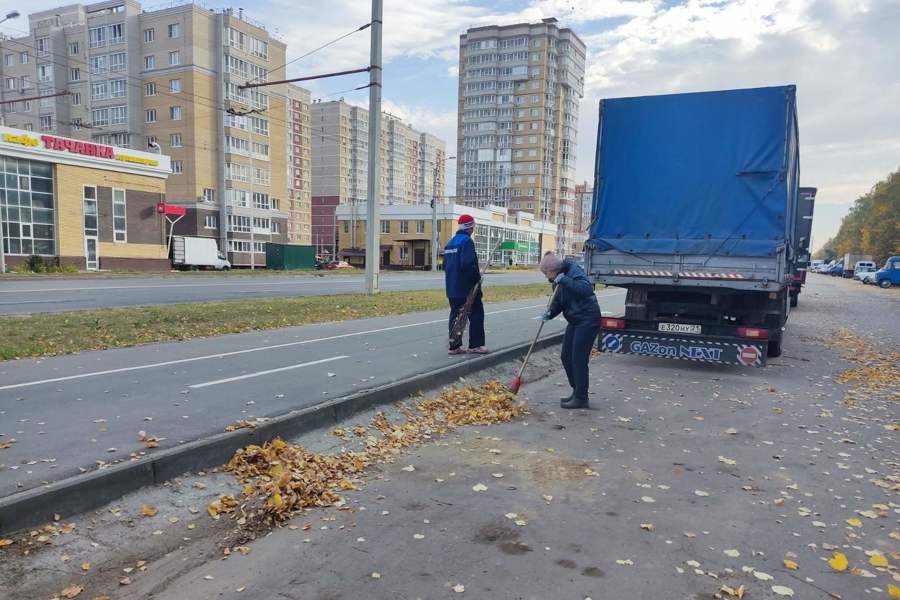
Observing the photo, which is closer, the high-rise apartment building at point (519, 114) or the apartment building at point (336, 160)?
the high-rise apartment building at point (519, 114)

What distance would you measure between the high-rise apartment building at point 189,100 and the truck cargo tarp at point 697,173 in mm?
54130

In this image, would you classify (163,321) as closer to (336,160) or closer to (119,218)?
(119,218)

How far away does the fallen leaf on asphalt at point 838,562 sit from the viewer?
333 centimetres

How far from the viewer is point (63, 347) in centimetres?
877

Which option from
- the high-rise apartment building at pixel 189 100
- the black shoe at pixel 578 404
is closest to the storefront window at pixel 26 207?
the high-rise apartment building at pixel 189 100

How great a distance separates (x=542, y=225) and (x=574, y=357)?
320ft

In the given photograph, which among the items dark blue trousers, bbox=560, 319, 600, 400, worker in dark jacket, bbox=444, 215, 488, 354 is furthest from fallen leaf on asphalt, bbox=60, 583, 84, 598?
worker in dark jacket, bbox=444, 215, 488, 354

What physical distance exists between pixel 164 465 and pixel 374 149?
1536cm

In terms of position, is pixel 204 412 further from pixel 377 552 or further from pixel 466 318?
pixel 466 318

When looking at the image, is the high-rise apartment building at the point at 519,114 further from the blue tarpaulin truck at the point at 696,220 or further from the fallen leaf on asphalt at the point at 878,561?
the fallen leaf on asphalt at the point at 878,561

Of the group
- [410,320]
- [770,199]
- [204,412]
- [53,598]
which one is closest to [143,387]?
[204,412]

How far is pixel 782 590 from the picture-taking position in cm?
308

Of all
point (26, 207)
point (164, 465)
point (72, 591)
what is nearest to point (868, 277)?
point (164, 465)

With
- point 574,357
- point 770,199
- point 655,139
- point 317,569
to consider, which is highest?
point 655,139
